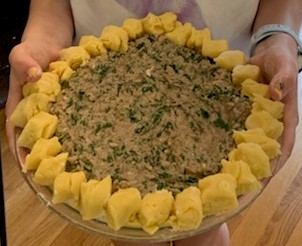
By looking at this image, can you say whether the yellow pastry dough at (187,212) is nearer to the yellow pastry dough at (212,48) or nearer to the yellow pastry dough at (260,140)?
the yellow pastry dough at (260,140)

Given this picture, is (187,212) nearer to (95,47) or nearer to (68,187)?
(68,187)

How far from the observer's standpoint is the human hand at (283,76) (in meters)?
0.78

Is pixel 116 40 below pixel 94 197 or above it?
above

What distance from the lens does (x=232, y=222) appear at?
1429 mm

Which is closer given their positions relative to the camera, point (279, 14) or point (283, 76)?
point (283, 76)

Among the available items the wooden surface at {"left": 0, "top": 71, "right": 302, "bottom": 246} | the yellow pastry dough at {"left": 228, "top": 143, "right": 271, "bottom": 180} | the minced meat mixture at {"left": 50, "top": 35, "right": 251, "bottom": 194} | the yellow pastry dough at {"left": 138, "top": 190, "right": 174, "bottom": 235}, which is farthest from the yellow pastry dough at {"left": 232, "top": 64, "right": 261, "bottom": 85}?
the wooden surface at {"left": 0, "top": 71, "right": 302, "bottom": 246}

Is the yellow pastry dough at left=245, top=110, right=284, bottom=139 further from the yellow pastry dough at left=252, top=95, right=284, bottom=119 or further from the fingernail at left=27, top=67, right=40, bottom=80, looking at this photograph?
the fingernail at left=27, top=67, right=40, bottom=80

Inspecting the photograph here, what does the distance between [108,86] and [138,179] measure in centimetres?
17

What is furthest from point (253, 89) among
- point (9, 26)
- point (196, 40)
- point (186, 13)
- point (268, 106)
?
point (9, 26)

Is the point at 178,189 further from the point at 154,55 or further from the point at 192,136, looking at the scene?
the point at 154,55

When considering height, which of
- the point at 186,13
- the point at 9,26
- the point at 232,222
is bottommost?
the point at 232,222

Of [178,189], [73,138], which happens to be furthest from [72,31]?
[178,189]

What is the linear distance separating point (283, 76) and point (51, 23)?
409 mm

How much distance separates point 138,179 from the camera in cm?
72
